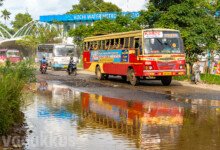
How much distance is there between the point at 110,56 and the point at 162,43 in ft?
17.3

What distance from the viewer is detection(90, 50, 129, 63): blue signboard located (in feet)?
82.3

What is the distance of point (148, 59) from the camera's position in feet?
73.6

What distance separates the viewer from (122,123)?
10992 mm

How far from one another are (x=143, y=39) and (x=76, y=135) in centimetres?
1387

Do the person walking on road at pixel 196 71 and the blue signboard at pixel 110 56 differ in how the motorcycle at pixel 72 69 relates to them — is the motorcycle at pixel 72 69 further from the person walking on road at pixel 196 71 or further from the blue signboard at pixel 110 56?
the person walking on road at pixel 196 71

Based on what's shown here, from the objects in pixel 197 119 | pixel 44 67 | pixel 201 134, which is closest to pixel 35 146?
pixel 201 134

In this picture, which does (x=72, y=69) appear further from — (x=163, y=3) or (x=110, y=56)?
(x=163, y=3)

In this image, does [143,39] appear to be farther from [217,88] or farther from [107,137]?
[107,137]

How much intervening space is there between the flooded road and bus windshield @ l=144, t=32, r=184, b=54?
6.27 meters

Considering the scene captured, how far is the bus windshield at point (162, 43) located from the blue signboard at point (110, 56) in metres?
2.21

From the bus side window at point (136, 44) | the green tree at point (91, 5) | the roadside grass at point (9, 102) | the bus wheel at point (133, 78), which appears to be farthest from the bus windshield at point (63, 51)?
the green tree at point (91, 5)

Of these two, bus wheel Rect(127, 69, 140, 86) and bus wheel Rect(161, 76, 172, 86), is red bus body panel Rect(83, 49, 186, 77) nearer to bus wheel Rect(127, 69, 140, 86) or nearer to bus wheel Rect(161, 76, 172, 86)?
bus wheel Rect(127, 69, 140, 86)

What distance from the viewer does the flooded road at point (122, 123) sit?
8.54 metres

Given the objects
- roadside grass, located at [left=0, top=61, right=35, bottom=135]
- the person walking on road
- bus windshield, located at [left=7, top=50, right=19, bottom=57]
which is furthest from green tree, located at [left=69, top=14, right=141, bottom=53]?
roadside grass, located at [left=0, top=61, right=35, bottom=135]
